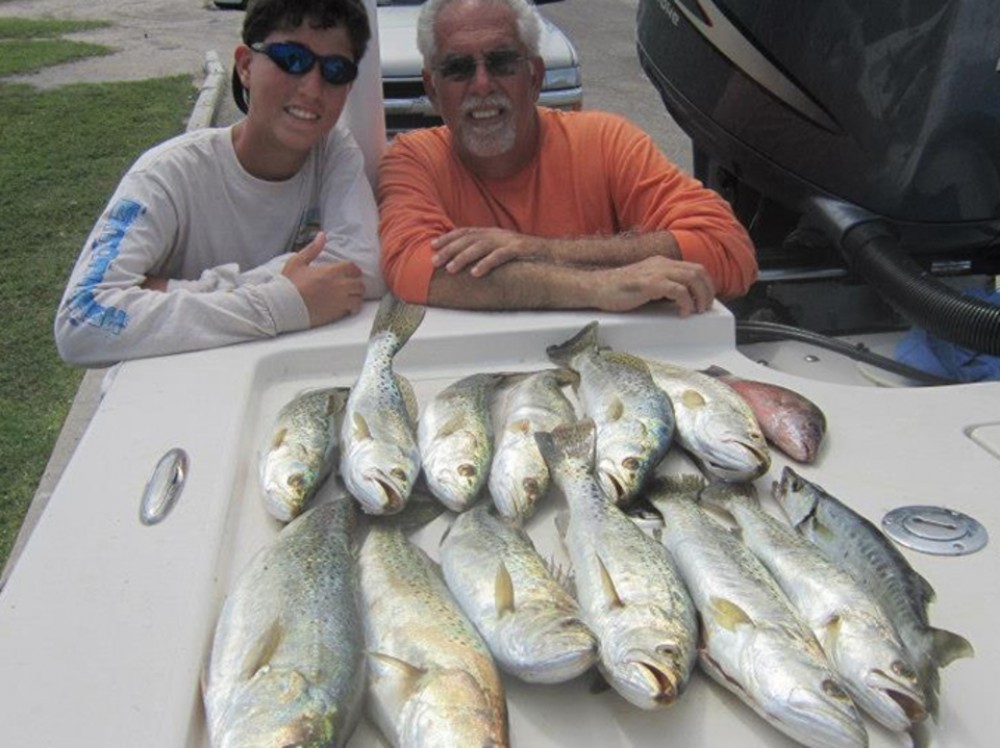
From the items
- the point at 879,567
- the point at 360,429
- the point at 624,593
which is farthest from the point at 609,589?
the point at 360,429

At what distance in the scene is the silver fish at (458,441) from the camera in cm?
200

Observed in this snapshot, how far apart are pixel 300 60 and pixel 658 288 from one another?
1.15 m

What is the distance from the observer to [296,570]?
170 centimetres

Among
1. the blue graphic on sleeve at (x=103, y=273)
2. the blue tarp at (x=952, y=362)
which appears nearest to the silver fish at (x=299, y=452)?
the blue graphic on sleeve at (x=103, y=273)

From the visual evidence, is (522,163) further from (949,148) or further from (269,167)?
(949,148)

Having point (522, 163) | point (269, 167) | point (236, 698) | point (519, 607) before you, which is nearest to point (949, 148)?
point (522, 163)

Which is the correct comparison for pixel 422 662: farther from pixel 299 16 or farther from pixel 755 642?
pixel 299 16

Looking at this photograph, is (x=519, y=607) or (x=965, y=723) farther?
(x=519, y=607)

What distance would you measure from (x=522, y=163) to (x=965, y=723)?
240cm

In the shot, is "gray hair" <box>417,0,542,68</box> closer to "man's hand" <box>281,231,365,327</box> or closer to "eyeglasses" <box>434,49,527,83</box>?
"eyeglasses" <box>434,49,527,83</box>

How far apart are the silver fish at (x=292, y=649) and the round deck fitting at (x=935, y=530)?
0.96 meters

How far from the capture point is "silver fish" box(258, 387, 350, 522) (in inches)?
76.3

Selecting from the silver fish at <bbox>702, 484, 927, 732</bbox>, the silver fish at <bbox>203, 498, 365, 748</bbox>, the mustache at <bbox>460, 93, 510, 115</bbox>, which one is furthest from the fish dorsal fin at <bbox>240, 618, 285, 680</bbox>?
the mustache at <bbox>460, 93, 510, 115</bbox>

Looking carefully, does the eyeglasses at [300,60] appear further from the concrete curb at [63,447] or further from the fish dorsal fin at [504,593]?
the fish dorsal fin at [504,593]
